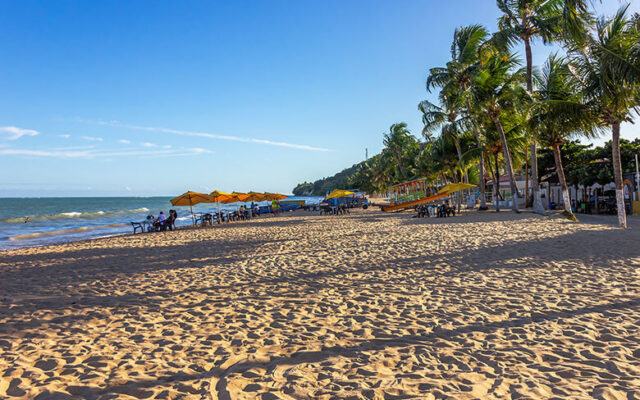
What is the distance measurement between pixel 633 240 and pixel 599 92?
525cm

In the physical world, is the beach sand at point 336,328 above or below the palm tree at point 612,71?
below

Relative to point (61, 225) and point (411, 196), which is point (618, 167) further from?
point (61, 225)

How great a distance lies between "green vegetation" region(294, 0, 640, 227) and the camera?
11.0 meters

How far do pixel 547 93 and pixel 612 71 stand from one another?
5378mm

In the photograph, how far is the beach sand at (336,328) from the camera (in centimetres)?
287

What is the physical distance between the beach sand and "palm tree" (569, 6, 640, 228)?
18.0 feet

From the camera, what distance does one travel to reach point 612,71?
418 inches

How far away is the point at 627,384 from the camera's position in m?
2.69

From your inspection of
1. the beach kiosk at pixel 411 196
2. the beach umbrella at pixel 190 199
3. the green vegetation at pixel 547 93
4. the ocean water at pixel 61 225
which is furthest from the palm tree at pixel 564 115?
the ocean water at pixel 61 225

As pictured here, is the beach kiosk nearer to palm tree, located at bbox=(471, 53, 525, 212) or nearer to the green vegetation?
the green vegetation

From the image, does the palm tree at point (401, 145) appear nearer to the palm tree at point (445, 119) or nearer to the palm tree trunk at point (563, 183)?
the palm tree at point (445, 119)

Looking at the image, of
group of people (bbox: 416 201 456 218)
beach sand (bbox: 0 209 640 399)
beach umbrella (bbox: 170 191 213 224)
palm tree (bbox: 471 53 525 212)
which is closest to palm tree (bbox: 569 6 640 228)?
beach sand (bbox: 0 209 640 399)

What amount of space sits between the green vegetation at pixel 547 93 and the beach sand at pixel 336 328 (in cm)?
593

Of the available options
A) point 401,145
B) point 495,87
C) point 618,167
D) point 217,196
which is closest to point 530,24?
point 495,87
